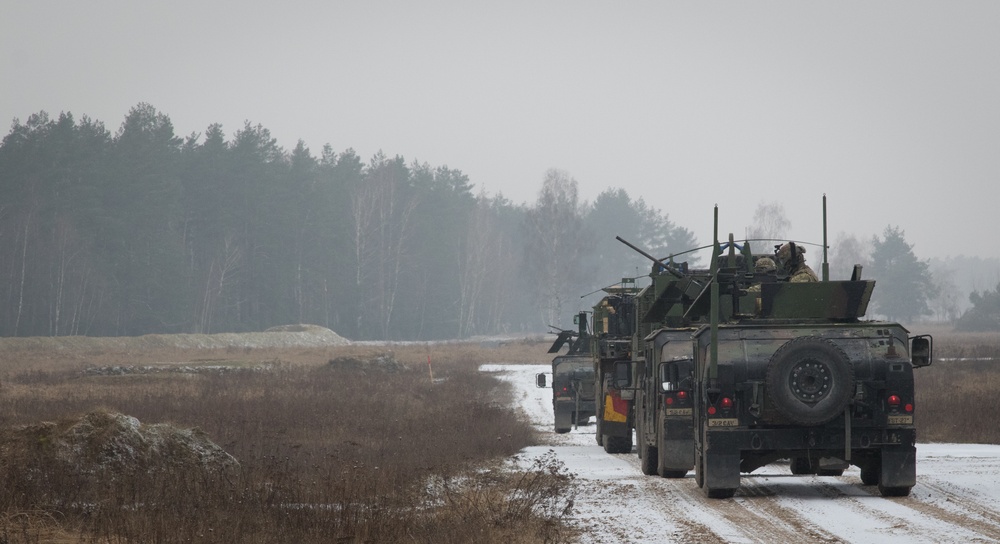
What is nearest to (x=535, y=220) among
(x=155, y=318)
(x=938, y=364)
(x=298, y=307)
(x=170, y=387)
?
(x=298, y=307)

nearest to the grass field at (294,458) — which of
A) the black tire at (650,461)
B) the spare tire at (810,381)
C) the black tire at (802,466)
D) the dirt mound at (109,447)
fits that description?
the dirt mound at (109,447)

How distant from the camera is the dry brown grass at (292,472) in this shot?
10.1 metres

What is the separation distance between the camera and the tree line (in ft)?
258

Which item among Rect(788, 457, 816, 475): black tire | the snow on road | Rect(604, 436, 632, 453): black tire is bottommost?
the snow on road

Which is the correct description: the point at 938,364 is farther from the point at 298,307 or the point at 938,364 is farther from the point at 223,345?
the point at 298,307

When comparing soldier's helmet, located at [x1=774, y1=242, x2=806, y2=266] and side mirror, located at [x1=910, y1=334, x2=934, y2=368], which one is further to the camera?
soldier's helmet, located at [x1=774, y1=242, x2=806, y2=266]

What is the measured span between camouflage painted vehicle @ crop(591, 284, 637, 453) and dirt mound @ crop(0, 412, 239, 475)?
6915 millimetres

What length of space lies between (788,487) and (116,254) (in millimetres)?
74172

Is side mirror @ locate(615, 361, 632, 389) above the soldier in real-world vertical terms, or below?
below

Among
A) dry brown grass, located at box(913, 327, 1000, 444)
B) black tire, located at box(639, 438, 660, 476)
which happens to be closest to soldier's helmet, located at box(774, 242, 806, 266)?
black tire, located at box(639, 438, 660, 476)

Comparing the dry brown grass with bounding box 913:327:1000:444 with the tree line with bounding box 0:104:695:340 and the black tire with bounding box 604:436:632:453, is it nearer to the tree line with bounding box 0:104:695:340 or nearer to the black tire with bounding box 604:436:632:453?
the black tire with bounding box 604:436:632:453

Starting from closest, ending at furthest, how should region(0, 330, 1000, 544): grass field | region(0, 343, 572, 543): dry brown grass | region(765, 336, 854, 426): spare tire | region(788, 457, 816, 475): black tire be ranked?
region(0, 343, 572, 543): dry brown grass → region(0, 330, 1000, 544): grass field → region(765, 336, 854, 426): spare tire → region(788, 457, 816, 475): black tire

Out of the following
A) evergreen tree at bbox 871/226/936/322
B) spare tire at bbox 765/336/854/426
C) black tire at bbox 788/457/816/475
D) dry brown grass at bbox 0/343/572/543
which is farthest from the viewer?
evergreen tree at bbox 871/226/936/322

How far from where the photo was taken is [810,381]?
12.4 m
